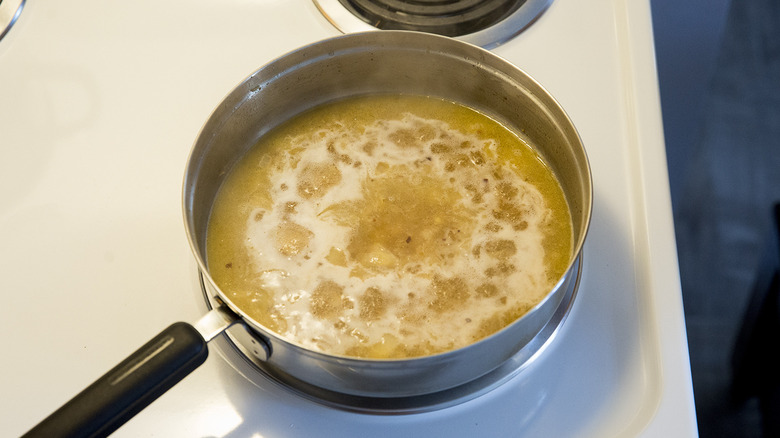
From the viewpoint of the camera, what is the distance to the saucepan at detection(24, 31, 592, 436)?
505 mm

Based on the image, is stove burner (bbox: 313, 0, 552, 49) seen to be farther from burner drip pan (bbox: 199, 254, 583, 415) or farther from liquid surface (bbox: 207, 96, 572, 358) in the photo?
burner drip pan (bbox: 199, 254, 583, 415)

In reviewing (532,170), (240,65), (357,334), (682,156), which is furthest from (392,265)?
(682,156)

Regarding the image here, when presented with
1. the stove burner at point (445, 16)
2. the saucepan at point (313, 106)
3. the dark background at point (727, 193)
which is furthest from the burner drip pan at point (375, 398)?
the dark background at point (727, 193)

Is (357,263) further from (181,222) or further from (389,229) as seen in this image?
(181,222)

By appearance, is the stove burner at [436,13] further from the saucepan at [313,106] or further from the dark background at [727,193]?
the dark background at [727,193]

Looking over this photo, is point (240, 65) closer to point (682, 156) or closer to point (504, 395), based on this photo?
point (504, 395)

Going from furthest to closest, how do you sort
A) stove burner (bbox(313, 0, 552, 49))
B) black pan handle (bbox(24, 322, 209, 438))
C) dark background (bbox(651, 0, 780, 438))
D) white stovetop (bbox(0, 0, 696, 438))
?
1. dark background (bbox(651, 0, 780, 438))
2. stove burner (bbox(313, 0, 552, 49))
3. white stovetop (bbox(0, 0, 696, 438))
4. black pan handle (bbox(24, 322, 209, 438))

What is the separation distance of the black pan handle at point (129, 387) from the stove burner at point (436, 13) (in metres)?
0.47

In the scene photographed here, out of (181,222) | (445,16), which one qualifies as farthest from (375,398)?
(445,16)

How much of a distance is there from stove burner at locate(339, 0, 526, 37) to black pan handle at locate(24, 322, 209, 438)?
18.4 inches

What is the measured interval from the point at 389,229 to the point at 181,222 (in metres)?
0.21

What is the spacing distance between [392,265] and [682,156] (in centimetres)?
98

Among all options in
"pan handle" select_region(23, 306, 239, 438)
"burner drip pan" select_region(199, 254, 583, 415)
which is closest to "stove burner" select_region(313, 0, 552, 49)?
"burner drip pan" select_region(199, 254, 583, 415)

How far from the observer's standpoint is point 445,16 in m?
0.83
